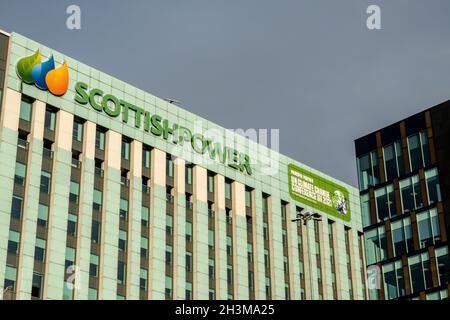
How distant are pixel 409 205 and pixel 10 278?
117 ft

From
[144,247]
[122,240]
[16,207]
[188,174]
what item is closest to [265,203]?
[188,174]

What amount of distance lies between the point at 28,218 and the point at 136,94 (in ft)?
69.4

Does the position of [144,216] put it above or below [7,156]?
below

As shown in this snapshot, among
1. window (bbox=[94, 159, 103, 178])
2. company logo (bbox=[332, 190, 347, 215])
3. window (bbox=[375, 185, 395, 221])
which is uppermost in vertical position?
company logo (bbox=[332, 190, 347, 215])

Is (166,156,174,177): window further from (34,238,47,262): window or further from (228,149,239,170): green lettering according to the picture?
(34,238,47,262): window

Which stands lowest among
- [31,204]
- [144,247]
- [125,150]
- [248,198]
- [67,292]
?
[67,292]

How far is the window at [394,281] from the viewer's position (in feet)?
235

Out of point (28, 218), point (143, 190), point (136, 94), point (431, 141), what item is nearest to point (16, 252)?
point (28, 218)

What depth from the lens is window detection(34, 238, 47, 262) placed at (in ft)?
233

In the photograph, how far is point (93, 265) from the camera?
75125mm

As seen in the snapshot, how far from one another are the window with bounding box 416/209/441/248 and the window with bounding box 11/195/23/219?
116ft

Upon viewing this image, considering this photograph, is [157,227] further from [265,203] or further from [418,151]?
[418,151]

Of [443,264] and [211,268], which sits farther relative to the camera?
[211,268]

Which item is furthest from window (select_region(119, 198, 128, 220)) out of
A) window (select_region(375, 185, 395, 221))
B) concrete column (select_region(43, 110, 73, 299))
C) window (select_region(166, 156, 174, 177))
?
window (select_region(375, 185, 395, 221))
